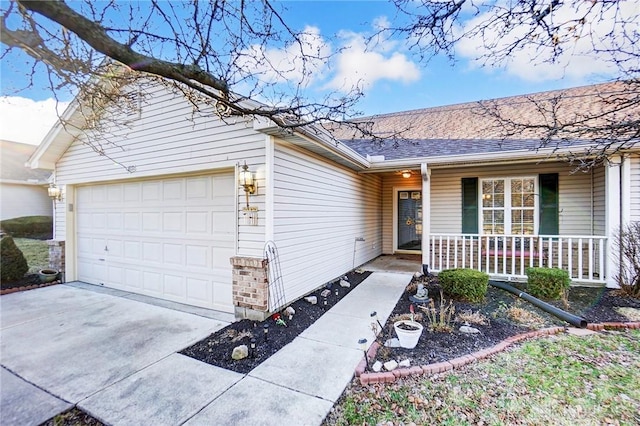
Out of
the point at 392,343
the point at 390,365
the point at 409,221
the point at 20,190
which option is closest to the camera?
the point at 390,365

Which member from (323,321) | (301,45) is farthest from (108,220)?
(301,45)

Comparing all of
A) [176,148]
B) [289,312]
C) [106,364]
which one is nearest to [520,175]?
[289,312]

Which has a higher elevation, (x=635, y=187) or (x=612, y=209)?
(x=635, y=187)

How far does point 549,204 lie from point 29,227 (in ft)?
64.8

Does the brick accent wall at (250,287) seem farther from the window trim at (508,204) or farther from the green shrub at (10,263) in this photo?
the green shrub at (10,263)

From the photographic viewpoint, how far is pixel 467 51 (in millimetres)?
3186

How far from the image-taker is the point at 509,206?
7.31 metres

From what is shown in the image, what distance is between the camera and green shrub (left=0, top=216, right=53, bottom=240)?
12.8 m

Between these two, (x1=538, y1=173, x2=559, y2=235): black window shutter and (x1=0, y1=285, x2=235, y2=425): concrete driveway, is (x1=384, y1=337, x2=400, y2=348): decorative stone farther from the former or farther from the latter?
(x1=538, y1=173, x2=559, y2=235): black window shutter

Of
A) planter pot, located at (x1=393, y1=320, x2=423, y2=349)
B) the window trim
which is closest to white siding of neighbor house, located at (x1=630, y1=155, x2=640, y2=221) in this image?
the window trim

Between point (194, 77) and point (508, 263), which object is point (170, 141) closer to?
point (194, 77)

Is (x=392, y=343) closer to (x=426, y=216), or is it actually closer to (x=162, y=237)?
(x=426, y=216)

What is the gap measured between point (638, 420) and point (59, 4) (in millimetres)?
5012

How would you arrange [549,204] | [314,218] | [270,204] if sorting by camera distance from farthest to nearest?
[549,204] < [314,218] < [270,204]
